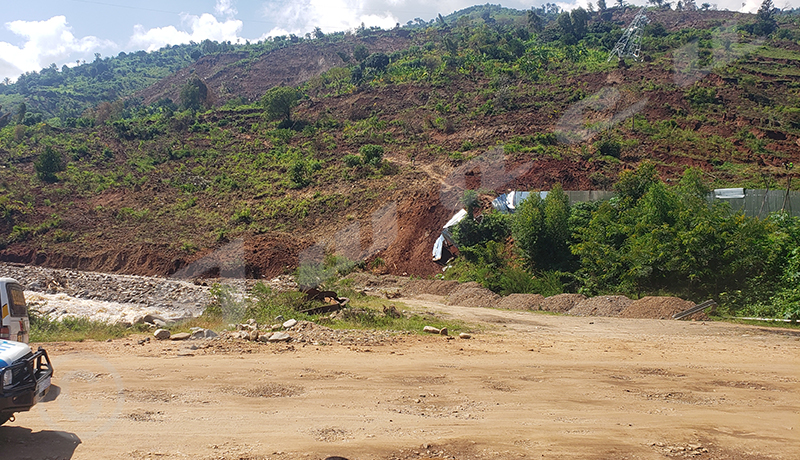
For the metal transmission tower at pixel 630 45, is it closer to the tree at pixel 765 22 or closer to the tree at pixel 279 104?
the tree at pixel 765 22

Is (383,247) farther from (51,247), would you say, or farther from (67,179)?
(67,179)

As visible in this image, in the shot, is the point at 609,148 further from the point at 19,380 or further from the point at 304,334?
the point at 19,380

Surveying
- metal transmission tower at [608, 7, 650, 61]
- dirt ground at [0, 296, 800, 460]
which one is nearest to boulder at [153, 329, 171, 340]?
dirt ground at [0, 296, 800, 460]

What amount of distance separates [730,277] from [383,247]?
56.0 ft

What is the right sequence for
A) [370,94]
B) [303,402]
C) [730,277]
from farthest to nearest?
[370,94] → [730,277] → [303,402]

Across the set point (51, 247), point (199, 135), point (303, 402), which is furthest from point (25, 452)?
point (199, 135)

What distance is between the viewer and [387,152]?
42031 millimetres

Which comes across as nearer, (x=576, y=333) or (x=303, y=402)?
(x=303, y=402)

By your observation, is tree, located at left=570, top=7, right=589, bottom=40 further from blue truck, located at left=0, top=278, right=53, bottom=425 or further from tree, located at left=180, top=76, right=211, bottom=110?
blue truck, located at left=0, top=278, right=53, bottom=425

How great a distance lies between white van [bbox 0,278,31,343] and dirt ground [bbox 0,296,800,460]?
0.86 metres

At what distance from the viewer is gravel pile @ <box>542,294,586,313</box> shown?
56.1 feet

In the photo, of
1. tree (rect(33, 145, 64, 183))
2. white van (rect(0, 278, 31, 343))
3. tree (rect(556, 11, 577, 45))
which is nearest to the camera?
white van (rect(0, 278, 31, 343))

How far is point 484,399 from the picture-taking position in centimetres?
713

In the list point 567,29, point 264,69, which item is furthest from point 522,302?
point 264,69
